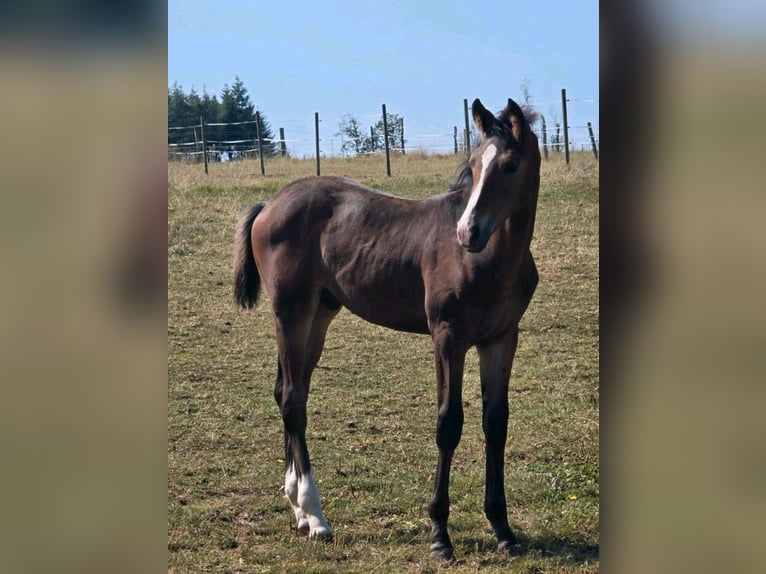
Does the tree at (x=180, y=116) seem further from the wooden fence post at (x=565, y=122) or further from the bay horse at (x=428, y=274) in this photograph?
the bay horse at (x=428, y=274)

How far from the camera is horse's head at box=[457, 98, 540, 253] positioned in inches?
134

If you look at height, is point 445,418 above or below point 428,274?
below

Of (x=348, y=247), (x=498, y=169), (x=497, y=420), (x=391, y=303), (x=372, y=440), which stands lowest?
(x=372, y=440)

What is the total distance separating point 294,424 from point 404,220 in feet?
4.18

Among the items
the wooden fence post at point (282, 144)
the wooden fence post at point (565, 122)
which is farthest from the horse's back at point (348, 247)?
the wooden fence post at point (282, 144)

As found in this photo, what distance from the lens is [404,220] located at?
436 cm

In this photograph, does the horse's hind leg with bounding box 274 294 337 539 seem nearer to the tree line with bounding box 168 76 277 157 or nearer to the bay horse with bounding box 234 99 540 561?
the bay horse with bounding box 234 99 540 561

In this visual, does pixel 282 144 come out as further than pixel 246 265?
Yes

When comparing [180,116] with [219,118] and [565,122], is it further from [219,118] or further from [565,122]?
[565,122]

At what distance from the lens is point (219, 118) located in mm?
22984
